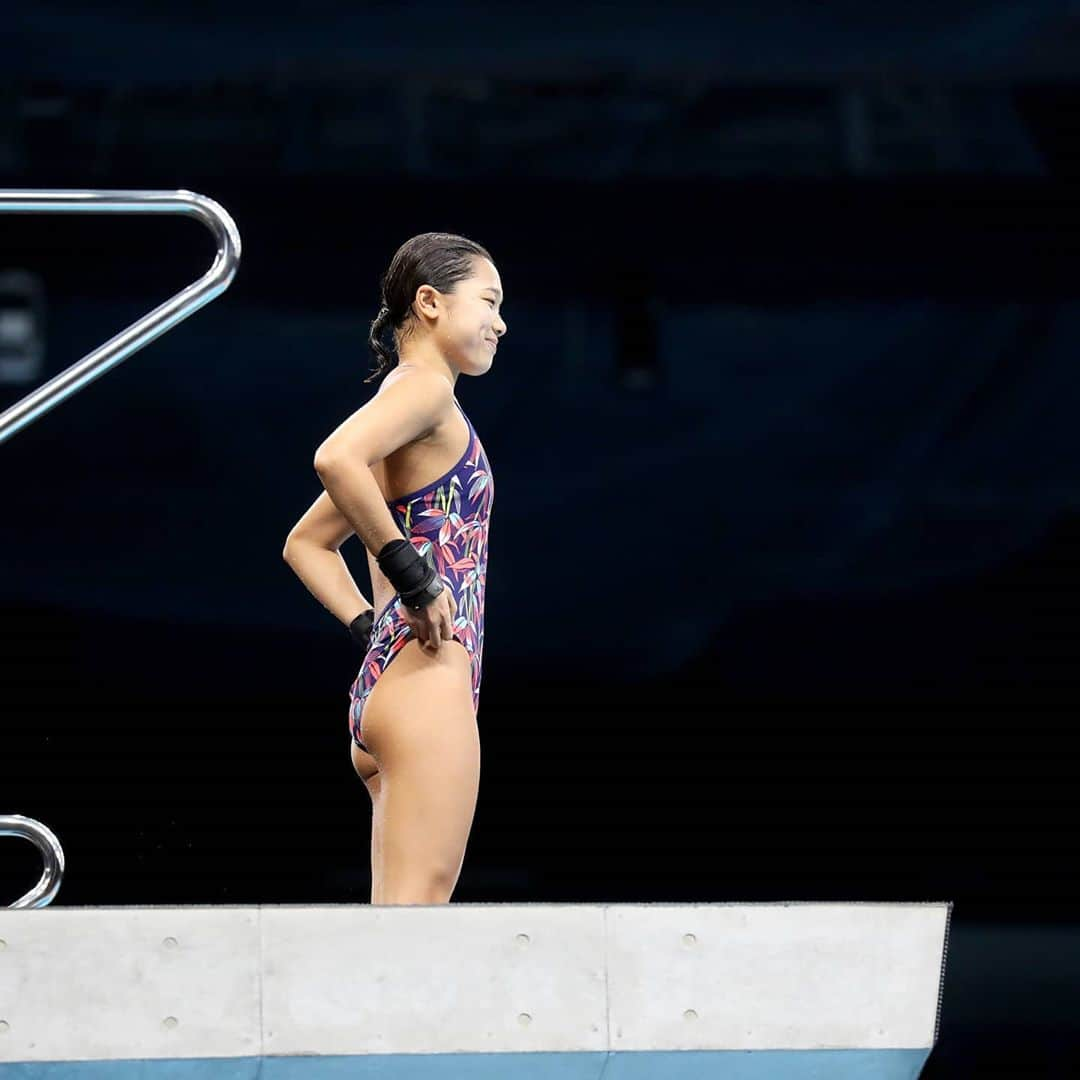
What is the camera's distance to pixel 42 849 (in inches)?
119

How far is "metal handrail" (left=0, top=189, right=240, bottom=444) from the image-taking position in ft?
9.16

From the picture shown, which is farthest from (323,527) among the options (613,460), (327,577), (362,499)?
(613,460)

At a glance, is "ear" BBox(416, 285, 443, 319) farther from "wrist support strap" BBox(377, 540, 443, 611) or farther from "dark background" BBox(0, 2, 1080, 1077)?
"dark background" BBox(0, 2, 1080, 1077)

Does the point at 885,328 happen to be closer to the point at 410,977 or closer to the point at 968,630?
the point at 968,630

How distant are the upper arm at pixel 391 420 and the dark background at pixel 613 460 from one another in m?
3.51

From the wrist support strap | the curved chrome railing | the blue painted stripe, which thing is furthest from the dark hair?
the blue painted stripe

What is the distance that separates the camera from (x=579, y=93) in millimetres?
6449

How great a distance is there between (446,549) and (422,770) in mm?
340

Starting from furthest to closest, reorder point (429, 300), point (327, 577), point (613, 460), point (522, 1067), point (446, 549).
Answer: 1. point (613, 460)
2. point (327, 577)
3. point (429, 300)
4. point (446, 549)
5. point (522, 1067)

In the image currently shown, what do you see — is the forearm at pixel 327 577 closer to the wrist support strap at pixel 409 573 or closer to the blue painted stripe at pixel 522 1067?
the wrist support strap at pixel 409 573

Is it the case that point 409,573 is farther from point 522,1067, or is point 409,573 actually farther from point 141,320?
point 522,1067

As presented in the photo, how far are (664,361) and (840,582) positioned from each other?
36.9 inches

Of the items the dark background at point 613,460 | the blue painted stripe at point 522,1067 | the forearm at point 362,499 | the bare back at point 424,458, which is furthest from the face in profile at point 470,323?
the dark background at point 613,460

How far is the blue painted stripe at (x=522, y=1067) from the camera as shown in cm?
213
